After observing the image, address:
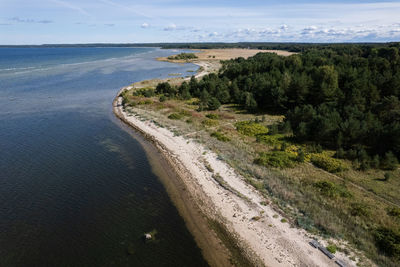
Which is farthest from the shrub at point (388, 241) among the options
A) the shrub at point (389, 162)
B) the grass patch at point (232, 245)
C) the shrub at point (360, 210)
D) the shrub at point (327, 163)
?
the shrub at point (389, 162)

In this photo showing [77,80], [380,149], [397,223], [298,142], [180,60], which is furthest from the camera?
[180,60]

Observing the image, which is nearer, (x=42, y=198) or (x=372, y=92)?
(x=42, y=198)

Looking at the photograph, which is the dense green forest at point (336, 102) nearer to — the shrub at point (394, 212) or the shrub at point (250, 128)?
the shrub at point (250, 128)

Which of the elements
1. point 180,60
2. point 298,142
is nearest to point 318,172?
point 298,142

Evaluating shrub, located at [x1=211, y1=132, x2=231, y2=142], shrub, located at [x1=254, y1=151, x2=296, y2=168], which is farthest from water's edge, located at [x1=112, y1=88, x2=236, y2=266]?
shrub, located at [x1=254, y1=151, x2=296, y2=168]

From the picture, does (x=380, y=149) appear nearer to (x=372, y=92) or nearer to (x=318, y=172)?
(x=318, y=172)

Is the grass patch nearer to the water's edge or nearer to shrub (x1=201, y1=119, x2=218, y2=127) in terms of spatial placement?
the water's edge
